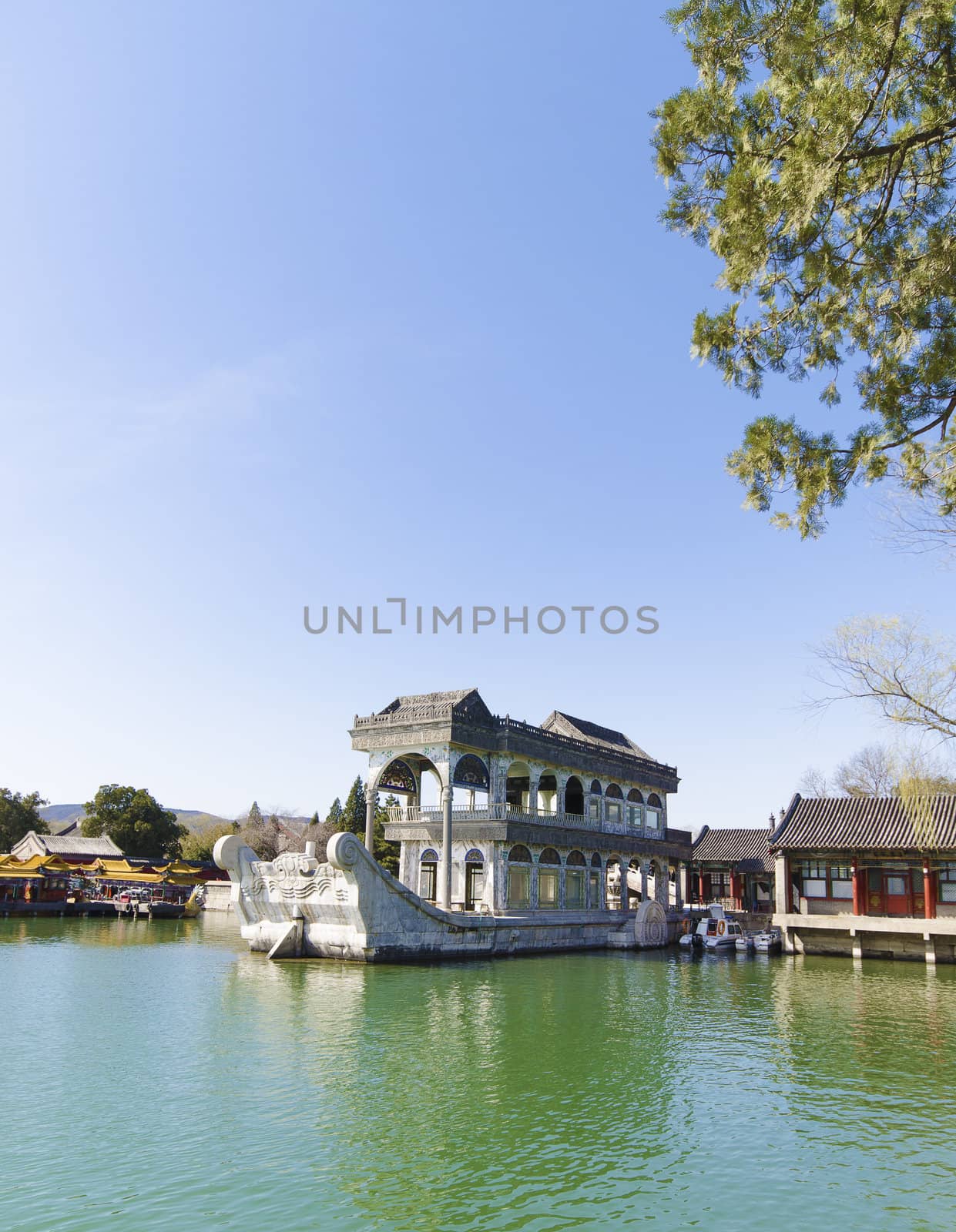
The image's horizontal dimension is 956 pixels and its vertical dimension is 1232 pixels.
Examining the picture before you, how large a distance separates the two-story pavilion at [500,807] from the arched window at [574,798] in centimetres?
4

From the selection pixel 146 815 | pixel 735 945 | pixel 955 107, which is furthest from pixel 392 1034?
pixel 146 815

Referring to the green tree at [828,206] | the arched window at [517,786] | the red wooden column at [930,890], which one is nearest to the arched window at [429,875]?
the arched window at [517,786]

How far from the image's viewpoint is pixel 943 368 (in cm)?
812

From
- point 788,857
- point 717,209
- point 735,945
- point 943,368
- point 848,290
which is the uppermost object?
point 717,209

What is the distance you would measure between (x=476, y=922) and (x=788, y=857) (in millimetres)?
13171

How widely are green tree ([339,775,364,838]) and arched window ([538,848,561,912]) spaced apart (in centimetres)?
2135

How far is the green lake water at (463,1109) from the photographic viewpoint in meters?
7.88

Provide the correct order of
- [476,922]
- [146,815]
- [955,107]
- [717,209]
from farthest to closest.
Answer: [146,815] → [476,922] → [717,209] → [955,107]

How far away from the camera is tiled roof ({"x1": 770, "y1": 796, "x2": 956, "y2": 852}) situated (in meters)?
30.0

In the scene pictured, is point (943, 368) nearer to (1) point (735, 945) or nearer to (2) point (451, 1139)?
(2) point (451, 1139)

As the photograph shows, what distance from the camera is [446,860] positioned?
1079 inches

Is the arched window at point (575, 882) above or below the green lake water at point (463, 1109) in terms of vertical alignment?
above

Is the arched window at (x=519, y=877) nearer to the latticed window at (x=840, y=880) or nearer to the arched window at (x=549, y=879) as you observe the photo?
the arched window at (x=549, y=879)

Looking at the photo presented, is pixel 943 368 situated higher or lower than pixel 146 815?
higher
